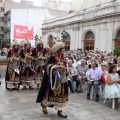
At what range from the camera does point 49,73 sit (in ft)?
16.1

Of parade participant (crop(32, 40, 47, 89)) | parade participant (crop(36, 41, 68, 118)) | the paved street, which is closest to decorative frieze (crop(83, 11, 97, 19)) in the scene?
parade participant (crop(32, 40, 47, 89))

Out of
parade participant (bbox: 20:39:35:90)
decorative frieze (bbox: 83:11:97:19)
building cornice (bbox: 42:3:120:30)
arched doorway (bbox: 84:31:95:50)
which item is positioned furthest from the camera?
arched doorway (bbox: 84:31:95:50)

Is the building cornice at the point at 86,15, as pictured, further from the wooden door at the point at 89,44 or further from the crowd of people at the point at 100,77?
the crowd of people at the point at 100,77

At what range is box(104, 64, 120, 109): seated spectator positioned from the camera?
5906mm

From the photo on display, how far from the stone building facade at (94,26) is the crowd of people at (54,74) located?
13933 mm

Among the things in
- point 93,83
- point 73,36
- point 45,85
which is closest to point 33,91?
point 93,83

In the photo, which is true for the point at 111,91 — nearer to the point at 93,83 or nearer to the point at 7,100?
the point at 93,83

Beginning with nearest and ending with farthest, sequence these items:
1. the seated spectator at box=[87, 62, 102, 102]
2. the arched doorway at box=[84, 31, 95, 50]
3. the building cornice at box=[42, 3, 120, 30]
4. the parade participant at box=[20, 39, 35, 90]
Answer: the seated spectator at box=[87, 62, 102, 102]
the parade participant at box=[20, 39, 35, 90]
the building cornice at box=[42, 3, 120, 30]
the arched doorway at box=[84, 31, 95, 50]

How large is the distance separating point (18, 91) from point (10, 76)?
59 centimetres

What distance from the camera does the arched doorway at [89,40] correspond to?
24.7 metres

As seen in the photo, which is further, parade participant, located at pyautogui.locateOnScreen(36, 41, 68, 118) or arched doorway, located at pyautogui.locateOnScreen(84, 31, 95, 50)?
arched doorway, located at pyautogui.locateOnScreen(84, 31, 95, 50)

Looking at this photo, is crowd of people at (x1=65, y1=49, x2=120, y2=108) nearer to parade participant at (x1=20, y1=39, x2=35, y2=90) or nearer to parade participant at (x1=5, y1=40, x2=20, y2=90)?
parade participant at (x1=20, y1=39, x2=35, y2=90)

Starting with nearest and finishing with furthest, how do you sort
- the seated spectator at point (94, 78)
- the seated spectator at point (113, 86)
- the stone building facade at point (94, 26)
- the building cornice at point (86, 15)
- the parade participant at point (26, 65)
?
1. the seated spectator at point (113, 86)
2. the seated spectator at point (94, 78)
3. the parade participant at point (26, 65)
4. the building cornice at point (86, 15)
5. the stone building facade at point (94, 26)

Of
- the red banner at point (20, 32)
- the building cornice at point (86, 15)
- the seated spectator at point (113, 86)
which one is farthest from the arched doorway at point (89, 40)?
the seated spectator at point (113, 86)
